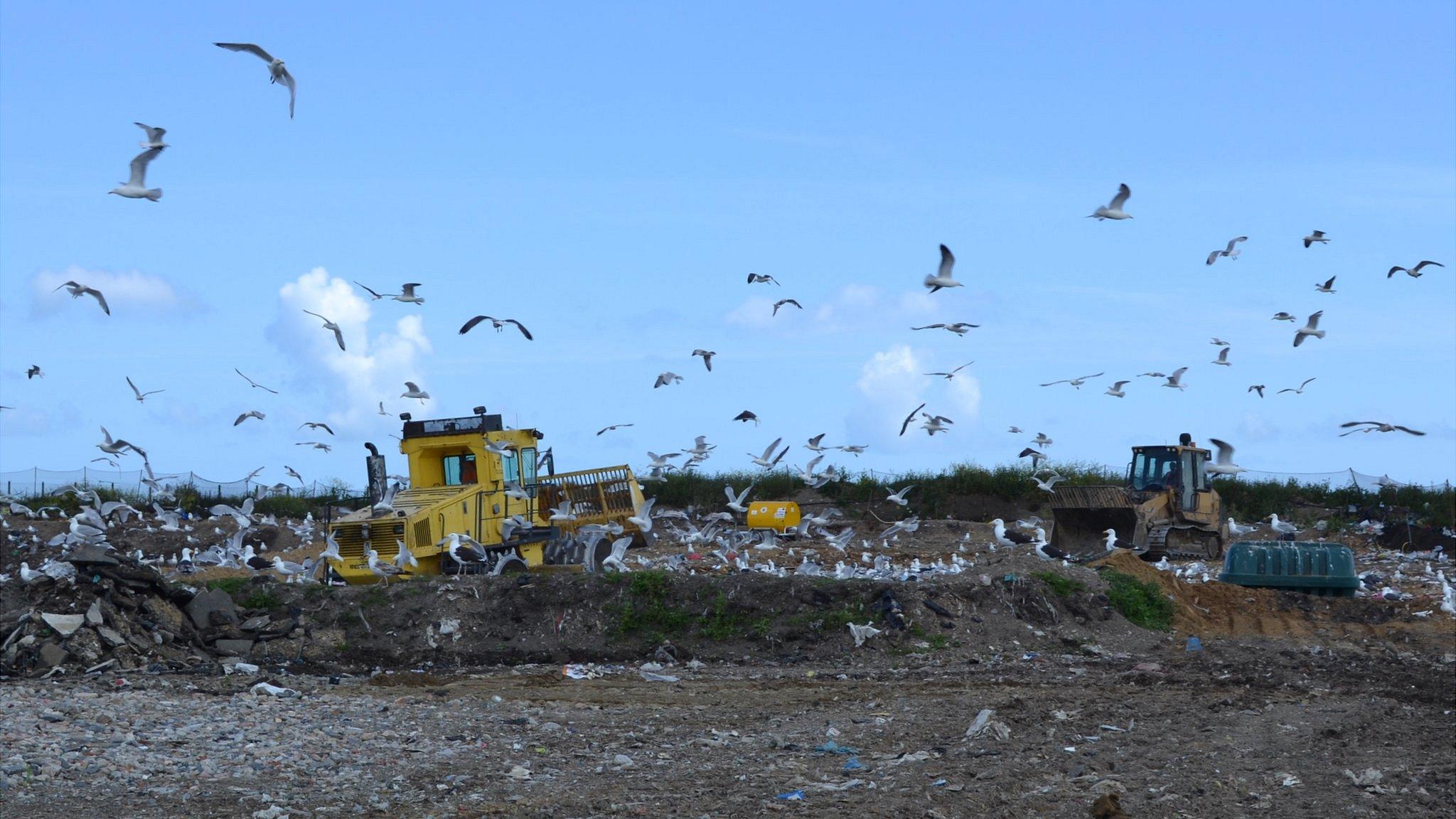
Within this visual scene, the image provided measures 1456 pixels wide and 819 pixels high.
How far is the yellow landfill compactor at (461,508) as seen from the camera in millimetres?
15203

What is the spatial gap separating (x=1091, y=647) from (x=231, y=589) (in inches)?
347

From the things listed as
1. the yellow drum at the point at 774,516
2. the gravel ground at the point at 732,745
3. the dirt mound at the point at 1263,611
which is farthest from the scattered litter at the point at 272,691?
the yellow drum at the point at 774,516

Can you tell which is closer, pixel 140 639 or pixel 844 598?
pixel 140 639

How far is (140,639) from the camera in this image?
12.8m

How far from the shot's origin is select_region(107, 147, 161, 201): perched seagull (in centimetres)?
1226

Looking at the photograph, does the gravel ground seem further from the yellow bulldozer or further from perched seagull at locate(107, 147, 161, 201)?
the yellow bulldozer

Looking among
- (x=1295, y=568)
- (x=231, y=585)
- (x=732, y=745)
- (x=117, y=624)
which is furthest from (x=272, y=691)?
(x=1295, y=568)

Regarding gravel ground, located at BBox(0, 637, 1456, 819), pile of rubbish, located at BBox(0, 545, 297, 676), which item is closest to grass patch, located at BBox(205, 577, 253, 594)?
pile of rubbish, located at BBox(0, 545, 297, 676)

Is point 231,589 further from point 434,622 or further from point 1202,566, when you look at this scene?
point 1202,566

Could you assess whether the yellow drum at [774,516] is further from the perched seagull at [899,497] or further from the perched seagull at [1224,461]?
the perched seagull at [1224,461]

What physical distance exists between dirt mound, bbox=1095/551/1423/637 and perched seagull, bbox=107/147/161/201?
11097 millimetres

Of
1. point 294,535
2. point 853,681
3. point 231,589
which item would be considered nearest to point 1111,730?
point 853,681

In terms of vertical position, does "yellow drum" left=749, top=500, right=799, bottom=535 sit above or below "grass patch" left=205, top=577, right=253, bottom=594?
above

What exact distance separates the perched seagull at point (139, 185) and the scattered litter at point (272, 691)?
4.54 metres
